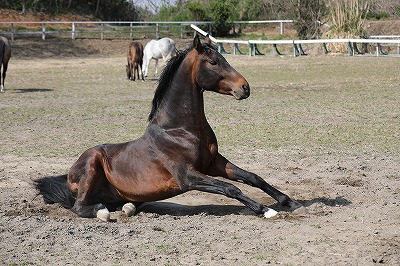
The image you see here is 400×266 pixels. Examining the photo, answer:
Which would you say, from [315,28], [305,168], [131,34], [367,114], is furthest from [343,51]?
[305,168]

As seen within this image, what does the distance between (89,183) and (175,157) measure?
1.00m

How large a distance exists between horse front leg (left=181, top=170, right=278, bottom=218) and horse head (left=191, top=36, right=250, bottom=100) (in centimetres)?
82

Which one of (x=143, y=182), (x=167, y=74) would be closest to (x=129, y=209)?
(x=143, y=182)

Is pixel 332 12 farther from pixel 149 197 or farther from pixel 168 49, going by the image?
pixel 149 197

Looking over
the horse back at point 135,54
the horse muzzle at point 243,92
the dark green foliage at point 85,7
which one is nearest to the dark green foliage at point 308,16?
the horse back at point 135,54

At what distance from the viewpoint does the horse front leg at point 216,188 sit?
6906 mm

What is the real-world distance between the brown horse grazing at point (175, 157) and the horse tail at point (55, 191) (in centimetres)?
17

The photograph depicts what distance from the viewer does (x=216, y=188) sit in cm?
691

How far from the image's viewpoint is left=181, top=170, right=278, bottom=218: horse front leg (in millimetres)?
6906

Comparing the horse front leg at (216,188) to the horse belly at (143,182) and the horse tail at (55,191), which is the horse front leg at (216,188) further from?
the horse tail at (55,191)

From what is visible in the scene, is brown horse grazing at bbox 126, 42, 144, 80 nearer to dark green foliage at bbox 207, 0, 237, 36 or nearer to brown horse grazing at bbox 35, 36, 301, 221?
brown horse grazing at bbox 35, 36, 301, 221

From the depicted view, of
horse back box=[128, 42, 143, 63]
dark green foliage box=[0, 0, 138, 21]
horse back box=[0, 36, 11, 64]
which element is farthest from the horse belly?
dark green foliage box=[0, 0, 138, 21]

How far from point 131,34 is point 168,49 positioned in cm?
1684

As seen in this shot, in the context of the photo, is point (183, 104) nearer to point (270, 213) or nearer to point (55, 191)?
point (270, 213)
